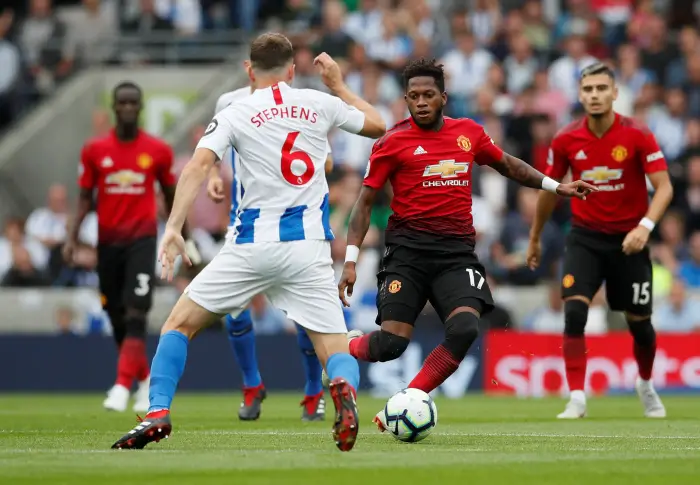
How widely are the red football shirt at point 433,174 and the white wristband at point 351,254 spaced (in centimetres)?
48

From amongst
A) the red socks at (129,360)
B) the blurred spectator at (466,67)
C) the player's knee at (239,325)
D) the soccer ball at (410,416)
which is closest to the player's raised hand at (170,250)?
the soccer ball at (410,416)

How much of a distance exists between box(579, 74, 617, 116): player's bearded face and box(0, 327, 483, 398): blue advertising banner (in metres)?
6.54

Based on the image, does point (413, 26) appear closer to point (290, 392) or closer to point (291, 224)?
point (290, 392)

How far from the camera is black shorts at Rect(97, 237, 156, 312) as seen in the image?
552 inches

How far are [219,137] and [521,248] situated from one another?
11229 mm

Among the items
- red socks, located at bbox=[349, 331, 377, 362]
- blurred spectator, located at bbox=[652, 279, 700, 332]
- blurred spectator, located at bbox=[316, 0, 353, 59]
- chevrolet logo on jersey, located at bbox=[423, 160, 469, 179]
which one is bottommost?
blurred spectator, located at bbox=[652, 279, 700, 332]

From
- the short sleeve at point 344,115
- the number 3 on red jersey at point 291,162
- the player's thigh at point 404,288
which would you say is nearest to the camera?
the number 3 on red jersey at point 291,162

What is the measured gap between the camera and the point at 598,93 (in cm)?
1243

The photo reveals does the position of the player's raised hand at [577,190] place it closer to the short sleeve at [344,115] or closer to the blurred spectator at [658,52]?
the short sleeve at [344,115]

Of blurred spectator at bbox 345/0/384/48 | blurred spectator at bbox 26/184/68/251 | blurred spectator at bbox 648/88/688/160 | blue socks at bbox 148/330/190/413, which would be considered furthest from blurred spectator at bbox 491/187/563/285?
blue socks at bbox 148/330/190/413

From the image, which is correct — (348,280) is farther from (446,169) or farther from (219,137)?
(219,137)

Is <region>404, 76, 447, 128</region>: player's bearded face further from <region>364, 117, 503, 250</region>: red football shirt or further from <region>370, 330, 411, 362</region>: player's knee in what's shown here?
<region>370, 330, 411, 362</region>: player's knee

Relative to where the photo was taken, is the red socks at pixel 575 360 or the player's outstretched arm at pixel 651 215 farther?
the red socks at pixel 575 360

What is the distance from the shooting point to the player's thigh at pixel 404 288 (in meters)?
10.1
